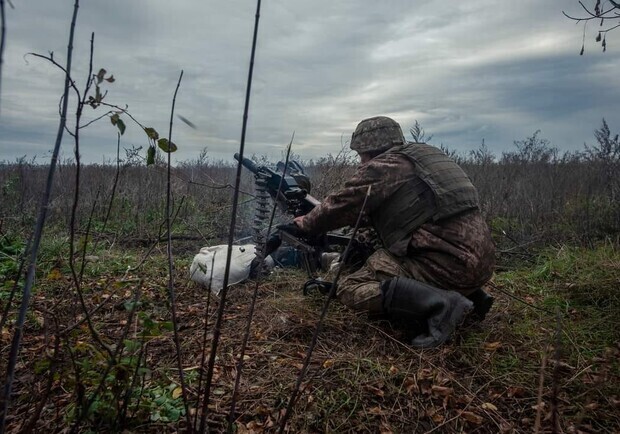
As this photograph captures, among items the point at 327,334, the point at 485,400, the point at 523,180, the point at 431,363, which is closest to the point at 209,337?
the point at 327,334

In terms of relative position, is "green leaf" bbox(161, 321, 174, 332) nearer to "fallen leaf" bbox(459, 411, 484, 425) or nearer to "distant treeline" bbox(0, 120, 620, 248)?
"fallen leaf" bbox(459, 411, 484, 425)

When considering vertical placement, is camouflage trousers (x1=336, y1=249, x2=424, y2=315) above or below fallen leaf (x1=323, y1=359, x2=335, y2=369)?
above

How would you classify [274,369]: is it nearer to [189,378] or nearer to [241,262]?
[189,378]

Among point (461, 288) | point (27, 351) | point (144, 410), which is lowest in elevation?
point (27, 351)

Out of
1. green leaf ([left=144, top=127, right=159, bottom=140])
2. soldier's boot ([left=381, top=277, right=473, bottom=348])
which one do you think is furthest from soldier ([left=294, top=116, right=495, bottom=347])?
green leaf ([left=144, top=127, right=159, bottom=140])

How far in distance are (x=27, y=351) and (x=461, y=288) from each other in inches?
121

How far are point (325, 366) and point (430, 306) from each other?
33.5 inches

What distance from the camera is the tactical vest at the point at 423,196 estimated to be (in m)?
2.99

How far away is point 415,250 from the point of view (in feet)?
10.2

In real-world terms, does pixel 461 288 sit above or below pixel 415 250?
below

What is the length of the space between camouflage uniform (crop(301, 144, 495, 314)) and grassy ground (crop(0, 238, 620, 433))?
32cm

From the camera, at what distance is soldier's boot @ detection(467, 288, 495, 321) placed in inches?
126

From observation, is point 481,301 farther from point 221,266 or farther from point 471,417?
point 221,266

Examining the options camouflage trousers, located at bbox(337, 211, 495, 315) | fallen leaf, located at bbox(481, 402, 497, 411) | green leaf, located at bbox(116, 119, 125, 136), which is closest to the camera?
green leaf, located at bbox(116, 119, 125, 136)
